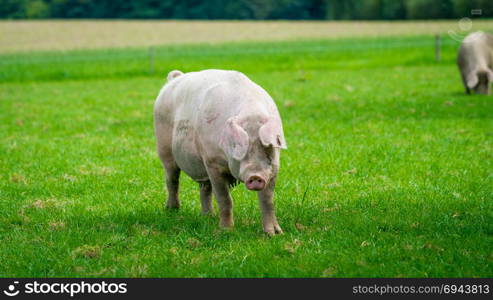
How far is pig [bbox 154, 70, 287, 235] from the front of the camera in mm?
5805

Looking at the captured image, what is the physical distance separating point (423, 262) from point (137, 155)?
6.70 meters

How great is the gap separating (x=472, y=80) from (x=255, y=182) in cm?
1356

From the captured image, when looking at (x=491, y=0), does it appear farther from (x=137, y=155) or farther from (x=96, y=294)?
(x=96, y=294)

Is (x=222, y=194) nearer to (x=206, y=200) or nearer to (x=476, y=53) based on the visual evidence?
(x=206, y=200)

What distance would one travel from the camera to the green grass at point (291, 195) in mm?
5805

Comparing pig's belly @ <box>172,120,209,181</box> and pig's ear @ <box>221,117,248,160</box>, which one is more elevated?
pig's ear @ <box>221,117,248,160</box>

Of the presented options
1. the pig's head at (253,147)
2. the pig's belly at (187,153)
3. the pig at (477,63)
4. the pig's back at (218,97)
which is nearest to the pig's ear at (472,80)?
the pig at (477,63)

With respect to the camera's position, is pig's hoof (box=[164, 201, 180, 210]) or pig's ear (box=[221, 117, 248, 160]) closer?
pig's ear (box=[221, 117, 248, 160])

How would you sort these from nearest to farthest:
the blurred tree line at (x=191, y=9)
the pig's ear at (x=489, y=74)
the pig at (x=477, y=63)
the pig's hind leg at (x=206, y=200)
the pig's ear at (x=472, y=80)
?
the pig's hind leg at (x=206, y=200) < the pig's ear at (x=489, y=74) < the pig's ear at (x=472, y=80) < the pig at (x=477, y=63) < the blurred tree line at (x=191, y=9)

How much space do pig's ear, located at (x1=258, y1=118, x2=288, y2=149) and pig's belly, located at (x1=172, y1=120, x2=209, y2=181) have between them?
1.15 meters

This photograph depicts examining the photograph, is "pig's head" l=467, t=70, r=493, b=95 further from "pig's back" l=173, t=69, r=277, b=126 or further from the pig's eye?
the pig's eye

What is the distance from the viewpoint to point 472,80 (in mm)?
17719

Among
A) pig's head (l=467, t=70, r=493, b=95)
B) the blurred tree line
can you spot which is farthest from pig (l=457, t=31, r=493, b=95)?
the blurred tree line

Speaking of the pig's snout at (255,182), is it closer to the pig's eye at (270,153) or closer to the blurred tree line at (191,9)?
the pig's eye at (270,153)
